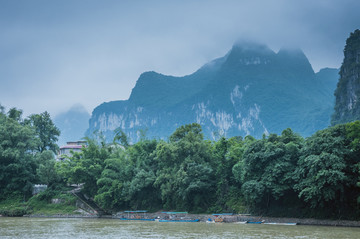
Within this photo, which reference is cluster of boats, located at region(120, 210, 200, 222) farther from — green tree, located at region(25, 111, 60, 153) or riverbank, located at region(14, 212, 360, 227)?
green tree, located at region(25, 111, 60, 153)

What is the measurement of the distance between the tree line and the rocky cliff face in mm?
48064

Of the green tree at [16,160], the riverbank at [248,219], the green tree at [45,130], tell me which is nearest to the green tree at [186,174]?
the riverbank at [248,219]

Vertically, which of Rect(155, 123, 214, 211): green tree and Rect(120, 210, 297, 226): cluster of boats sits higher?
Rect(155, 123, 214, 211): green tree

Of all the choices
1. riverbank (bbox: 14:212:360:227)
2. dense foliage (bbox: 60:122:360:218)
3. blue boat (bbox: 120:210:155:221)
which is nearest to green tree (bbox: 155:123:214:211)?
dense foliage (bbox: 60:122:360:218)

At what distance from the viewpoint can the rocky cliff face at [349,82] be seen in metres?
76.9

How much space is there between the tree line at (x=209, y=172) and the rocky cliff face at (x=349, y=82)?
48.1 m

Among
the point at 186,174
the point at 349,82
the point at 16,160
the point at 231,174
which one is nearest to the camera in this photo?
the point at 186,174

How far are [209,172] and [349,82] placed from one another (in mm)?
58901

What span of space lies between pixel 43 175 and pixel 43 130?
51.6 ft

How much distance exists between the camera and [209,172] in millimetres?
35031

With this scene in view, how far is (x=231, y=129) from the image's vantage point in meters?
186

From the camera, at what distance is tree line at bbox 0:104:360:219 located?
2634 centimetres

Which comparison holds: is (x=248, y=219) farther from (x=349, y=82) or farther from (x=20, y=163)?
(x=349, y=82)

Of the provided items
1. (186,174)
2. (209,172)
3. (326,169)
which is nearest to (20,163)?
(186,174)
